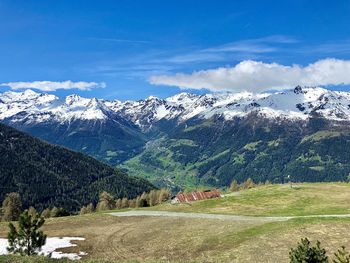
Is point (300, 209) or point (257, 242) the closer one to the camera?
point (257, 242)

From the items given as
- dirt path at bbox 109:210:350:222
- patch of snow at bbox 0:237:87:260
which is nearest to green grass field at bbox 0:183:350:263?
patch of snow at bbox 0:237:87:260

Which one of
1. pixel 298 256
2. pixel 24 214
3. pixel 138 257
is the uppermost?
pixel 24 214

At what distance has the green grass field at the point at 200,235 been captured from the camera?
5988cm

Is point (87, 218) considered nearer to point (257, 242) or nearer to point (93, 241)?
point (93, 241)

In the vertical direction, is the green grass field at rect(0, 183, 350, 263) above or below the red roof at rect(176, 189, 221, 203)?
below

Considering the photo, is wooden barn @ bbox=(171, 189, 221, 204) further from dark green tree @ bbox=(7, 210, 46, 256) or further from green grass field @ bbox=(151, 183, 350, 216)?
dark green tree @ bbox=(7, 210, 46, 256)

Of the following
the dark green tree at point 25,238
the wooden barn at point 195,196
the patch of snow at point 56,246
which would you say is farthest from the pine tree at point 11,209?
the dark green tree at point 25,238

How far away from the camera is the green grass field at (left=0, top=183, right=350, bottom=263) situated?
59875mm

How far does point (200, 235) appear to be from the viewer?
7156cm

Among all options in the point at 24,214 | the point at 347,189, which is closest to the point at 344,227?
the point at 24,214

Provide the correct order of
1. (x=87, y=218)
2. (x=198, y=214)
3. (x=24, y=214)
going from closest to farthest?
(x=24, y=214)
(x=87, y=218)
(x=198, y=214)

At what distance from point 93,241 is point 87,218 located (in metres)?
22.5

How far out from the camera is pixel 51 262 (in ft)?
119

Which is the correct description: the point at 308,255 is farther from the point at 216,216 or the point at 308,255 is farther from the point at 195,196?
the point at 195,196
